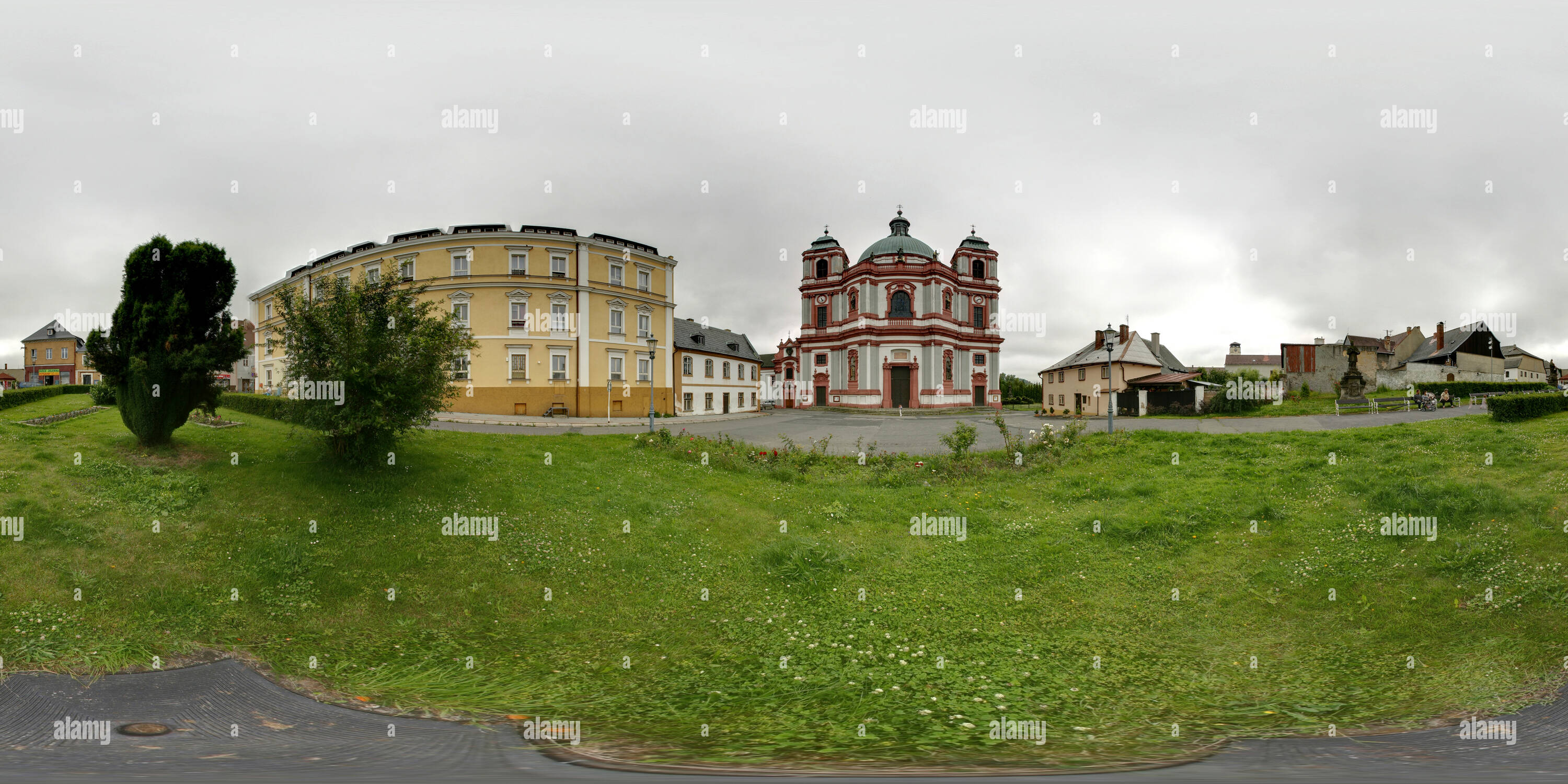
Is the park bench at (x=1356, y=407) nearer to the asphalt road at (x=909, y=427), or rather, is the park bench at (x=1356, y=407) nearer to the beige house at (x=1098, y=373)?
the asphalt road at (x=909, y=427)

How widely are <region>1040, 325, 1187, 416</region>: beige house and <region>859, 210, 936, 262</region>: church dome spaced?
18065mm

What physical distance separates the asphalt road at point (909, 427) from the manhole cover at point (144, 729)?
1702 cm

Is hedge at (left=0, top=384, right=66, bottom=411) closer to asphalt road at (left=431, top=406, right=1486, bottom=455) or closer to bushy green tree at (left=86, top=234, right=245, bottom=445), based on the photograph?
asphalt road at (left=431, top=406, right=1486, bottom=455)

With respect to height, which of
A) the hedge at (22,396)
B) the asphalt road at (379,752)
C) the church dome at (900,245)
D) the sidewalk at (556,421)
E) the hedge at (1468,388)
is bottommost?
the asphalt road at (379,752)

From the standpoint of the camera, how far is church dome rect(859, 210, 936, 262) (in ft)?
201

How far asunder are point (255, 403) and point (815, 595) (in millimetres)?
29254

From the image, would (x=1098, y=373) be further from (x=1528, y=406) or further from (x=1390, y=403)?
(x=1528, y=406)

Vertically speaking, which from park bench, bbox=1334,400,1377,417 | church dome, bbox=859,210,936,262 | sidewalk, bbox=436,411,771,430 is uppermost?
church dome, bbox=859,210,936,262

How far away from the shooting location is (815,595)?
9.41 metres

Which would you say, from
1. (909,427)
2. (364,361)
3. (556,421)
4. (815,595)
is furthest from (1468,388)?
(364,361)

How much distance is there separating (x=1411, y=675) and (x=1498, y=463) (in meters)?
11.9

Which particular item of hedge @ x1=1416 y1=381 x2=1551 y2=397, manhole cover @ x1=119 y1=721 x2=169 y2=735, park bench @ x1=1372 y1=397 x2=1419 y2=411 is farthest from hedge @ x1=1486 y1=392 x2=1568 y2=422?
manhole cover @ x1=119 y1=721 x2=169 y2=735

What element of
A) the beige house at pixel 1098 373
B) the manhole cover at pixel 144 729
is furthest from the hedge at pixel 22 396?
the beige house at pixel 1098 373

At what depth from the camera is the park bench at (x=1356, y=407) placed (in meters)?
33.2
